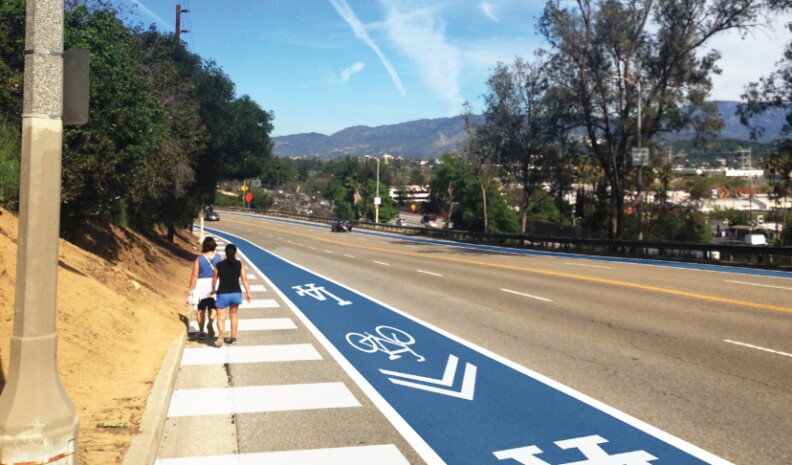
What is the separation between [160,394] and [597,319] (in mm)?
8700

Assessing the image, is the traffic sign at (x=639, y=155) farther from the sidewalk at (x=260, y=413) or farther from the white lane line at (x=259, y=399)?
the white lane line at (x=259, y=399)

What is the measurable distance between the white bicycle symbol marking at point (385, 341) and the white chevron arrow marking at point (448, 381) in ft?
2.69

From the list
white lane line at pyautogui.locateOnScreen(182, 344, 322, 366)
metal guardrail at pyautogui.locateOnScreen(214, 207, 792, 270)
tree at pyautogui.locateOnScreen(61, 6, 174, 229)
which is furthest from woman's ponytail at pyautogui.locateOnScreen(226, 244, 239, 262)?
metal guardrail at pyautogui.locateOnScreen(214, 207, 792, 270)

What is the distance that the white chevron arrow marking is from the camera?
7781 millimetres

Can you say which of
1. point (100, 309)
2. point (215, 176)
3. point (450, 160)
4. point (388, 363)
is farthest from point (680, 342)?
point (450, 160)

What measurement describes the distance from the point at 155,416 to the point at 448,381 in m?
3.59

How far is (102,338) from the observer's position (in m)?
9.30

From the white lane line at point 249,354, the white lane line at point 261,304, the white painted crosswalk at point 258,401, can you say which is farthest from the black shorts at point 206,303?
the white lane line at point 261,304

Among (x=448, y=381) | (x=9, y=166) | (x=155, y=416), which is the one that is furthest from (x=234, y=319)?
(x=9, y=166)

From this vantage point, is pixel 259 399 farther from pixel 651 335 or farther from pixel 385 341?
pixel 651 335

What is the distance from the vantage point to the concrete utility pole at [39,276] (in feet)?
13.9

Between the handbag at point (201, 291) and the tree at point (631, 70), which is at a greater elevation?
the tree at point (631, 70)

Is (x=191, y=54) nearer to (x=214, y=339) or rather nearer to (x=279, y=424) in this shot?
(x=214, y=339)

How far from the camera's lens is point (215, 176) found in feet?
115
